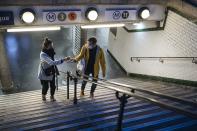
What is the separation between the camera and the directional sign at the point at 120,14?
21.7 feet

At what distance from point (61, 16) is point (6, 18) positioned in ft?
4.10

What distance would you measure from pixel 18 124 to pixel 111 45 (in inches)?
358

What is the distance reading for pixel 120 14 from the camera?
6.71 metres

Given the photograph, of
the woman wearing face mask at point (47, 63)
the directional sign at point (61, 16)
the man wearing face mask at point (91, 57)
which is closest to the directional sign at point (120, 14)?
the directional sign at point (61, 16)

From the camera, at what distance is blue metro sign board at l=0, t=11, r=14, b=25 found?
5535 mm

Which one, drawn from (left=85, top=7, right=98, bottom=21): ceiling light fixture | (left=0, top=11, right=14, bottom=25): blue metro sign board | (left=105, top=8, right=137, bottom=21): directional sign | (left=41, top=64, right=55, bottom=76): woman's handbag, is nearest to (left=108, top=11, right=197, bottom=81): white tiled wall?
(left=105, top=8, right=137, bottom=21): directional sign

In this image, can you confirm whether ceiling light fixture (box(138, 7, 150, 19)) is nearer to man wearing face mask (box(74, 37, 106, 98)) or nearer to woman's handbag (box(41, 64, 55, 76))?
man wearing face mask (box(74, 37, 106, 98))

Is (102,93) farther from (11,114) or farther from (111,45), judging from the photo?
(111,45)

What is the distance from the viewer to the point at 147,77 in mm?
9352

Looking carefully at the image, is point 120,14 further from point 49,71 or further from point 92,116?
point 92,116

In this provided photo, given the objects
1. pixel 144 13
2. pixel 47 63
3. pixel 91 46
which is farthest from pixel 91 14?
pixel 47 63

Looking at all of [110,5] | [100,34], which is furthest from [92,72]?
[100,34]

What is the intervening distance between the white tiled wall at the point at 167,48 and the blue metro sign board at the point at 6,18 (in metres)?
4.28

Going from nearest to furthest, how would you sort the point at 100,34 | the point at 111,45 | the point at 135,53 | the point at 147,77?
1. the point at 147,77
2. the point at 135,53
3. the point at 111,45
4. the point at 100,34
